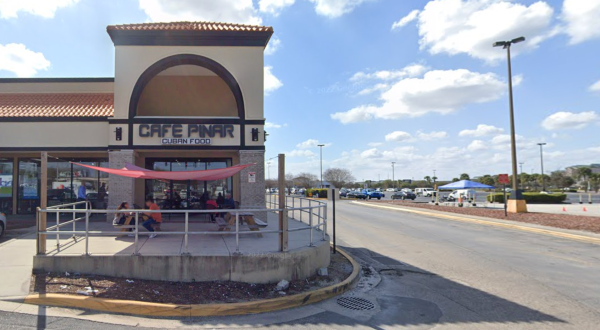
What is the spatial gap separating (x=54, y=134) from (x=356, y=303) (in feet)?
42.9

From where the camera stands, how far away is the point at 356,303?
680 cm

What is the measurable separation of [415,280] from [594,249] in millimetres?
8088

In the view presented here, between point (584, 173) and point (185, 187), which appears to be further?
point (584, 173)

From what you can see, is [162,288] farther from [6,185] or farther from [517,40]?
[517,40]

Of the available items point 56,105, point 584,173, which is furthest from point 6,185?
point 584,173

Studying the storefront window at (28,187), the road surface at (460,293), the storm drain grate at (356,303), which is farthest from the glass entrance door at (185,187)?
the storm drain grate at (356,303)

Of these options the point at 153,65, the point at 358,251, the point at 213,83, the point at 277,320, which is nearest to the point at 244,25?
the point at 213,83

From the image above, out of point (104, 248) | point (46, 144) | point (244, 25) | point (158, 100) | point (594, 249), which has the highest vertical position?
point (244, 25)

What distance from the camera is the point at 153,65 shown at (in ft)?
44.9

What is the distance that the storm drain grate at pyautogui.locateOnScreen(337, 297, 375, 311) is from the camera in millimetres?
6526

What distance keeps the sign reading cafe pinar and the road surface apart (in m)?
6.00

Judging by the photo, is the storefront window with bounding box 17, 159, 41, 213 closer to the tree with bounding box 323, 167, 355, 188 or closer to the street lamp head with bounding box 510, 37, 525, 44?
the street lamp head with bounding box 510, 37, 525, 44

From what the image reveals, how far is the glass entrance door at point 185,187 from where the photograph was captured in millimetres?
16797

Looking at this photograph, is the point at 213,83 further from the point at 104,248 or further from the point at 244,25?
the point at 104,248
